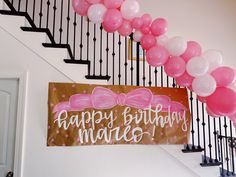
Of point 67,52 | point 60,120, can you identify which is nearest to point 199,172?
point 60,120

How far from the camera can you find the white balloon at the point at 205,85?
224cm

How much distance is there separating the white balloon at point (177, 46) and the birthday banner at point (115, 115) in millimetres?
588

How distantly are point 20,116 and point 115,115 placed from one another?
1.08 m

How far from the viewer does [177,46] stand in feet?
7.71

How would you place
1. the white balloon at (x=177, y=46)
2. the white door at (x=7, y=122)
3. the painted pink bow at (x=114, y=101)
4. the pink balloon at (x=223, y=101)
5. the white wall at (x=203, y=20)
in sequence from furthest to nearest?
the white wall at (x=203, y=20)
the painted pink bow at (x=114, y=101)
the white door at (x=7, y=122)
the white balloon at (x=177, y=46)
the pink balloon at (x=223, y=101)

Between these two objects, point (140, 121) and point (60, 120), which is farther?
point (140, 121)

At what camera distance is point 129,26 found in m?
2.54

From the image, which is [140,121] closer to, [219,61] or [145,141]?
[145,141]

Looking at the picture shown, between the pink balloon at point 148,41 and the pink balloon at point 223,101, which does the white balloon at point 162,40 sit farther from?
the pink balloon at point 223,101

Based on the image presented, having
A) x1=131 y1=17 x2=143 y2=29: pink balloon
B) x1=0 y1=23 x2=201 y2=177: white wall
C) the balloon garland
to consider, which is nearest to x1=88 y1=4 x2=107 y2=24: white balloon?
the balloon garland

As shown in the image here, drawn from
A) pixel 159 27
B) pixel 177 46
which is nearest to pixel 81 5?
pixel 159 27

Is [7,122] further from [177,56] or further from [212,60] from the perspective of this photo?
[212,60]

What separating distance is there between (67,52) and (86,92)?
55 cm

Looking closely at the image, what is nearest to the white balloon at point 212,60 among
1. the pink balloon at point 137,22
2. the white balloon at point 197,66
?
the white balloon at point 197,66
